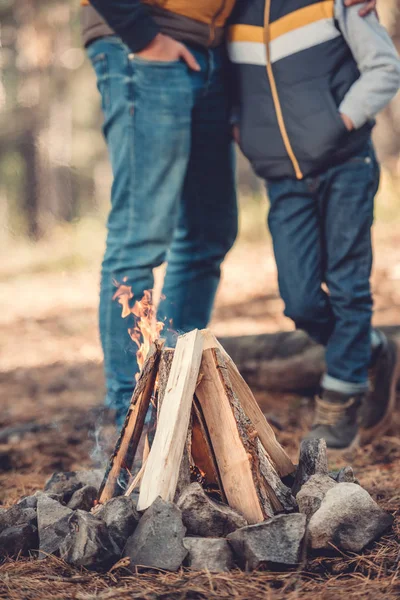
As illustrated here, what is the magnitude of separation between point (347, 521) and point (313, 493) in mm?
137

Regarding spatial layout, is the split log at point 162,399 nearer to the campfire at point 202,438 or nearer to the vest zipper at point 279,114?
the campfire at point 202,438

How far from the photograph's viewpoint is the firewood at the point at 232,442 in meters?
2.06

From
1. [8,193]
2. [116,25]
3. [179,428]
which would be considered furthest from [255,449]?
[8,193]

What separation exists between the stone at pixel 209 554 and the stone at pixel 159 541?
0.08ft

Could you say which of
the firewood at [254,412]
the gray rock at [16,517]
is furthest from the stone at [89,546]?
the firewood at [254,412]

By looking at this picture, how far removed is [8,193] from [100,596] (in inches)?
1015

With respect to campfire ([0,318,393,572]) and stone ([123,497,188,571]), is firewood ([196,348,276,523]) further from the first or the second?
stone ([123,497,188,571])

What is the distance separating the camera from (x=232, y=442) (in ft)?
6.94

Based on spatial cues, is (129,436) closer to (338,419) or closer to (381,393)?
(338,419)

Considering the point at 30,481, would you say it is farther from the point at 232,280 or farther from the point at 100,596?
the point at 232,280

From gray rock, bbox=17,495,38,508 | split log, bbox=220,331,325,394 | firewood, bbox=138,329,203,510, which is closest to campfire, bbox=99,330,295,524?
firewood, bbox=138,329,203,510

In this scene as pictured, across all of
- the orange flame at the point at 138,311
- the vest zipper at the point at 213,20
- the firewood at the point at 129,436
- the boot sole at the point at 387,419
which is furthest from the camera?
the boot sole at the point at 387,419

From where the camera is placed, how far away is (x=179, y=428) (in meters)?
2.07

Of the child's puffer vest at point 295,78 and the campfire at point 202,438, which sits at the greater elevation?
the child's puffer vest at point 295,78
